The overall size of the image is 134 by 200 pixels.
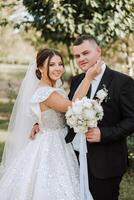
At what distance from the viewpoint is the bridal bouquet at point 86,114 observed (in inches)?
174

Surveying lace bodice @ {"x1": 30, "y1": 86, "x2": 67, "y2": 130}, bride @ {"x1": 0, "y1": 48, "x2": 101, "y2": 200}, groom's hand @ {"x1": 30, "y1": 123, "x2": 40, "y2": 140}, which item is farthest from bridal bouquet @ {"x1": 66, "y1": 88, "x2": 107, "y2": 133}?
groom's hand @ {"x1": 30, "y1": 123, "x2": 40, "y2": 140}

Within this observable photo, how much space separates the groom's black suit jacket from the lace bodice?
676 millimetres

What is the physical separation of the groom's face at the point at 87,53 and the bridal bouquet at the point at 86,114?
30cm

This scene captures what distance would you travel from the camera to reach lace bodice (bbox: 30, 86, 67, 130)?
5.22 m

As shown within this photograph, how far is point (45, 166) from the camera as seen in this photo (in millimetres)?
5375

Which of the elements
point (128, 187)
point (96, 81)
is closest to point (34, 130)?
point (96, 81)

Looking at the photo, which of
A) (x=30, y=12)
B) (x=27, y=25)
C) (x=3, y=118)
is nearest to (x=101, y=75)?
(x=30, y=12)

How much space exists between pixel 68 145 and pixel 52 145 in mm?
160

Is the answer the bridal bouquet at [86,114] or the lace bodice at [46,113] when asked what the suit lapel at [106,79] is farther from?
the lace bodice at [46,113]

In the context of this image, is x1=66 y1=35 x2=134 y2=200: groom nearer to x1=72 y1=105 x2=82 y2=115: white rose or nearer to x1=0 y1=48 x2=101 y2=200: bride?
x1=72 y1=105 x2=82 y2=115: white rose

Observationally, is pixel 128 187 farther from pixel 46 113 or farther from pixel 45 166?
pixel 46 113

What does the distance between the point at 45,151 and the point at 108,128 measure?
105cm

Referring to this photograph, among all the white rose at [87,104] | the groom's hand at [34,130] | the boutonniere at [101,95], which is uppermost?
the boutonniere at [101,95]

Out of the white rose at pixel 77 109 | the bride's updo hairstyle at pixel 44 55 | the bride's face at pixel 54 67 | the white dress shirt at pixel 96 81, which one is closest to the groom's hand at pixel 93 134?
the white rose at pixel 77 109
